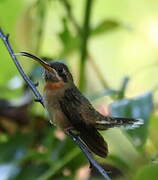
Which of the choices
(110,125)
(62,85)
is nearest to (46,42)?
(62,85)

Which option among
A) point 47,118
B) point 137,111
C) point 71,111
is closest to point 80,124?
point 71,111

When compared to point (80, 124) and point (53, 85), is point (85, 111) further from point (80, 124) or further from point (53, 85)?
point (53, 85)

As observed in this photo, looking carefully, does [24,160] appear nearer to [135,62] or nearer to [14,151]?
[14,151]

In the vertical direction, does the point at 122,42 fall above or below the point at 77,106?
below

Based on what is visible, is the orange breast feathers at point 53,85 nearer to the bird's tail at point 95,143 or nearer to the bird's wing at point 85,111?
the bird's wing at point 85,111

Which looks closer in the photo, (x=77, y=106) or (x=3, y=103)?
(x=77, y=106)

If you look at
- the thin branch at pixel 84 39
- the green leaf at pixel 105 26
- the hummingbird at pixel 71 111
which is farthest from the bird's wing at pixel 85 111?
the green leaf at pixel 105 26

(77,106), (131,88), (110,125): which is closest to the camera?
(110,125)
